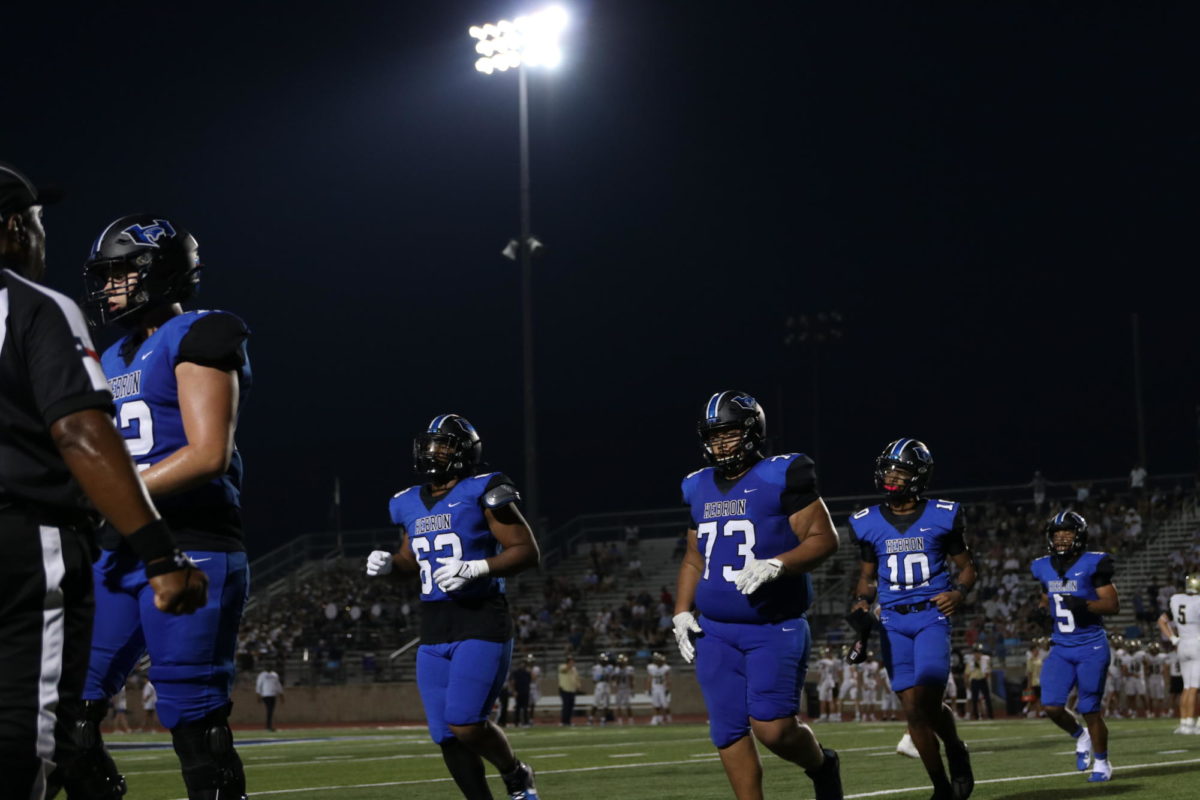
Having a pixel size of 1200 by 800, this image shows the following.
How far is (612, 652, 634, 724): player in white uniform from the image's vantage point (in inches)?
1201

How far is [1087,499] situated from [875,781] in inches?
1065

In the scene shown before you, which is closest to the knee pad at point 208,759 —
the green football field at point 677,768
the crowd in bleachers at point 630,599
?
the green football field at point 677,768

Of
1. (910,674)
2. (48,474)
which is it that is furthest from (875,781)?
(48,474)

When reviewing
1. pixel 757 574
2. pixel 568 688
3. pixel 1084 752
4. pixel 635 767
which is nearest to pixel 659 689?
pixel 568 688

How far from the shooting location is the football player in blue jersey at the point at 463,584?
7.49 meters

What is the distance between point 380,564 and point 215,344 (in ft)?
10.7

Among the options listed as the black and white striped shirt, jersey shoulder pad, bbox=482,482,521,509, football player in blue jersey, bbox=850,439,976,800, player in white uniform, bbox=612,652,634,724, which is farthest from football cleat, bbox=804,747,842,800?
player in white uniform, bbox=612,652,634,724

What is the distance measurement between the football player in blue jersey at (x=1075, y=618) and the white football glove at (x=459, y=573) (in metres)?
5.77

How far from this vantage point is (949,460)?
187ft

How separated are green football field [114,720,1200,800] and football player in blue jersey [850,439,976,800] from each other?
0.78 meters

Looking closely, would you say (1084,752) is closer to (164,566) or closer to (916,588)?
(916,588)

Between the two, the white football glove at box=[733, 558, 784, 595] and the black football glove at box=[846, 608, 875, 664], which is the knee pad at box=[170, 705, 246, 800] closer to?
the white football glove at box=[733, 558, 784, 595]

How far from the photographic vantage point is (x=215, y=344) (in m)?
5.02

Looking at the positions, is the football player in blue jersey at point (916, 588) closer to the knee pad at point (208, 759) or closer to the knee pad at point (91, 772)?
the knee pad at point (208, 759)
